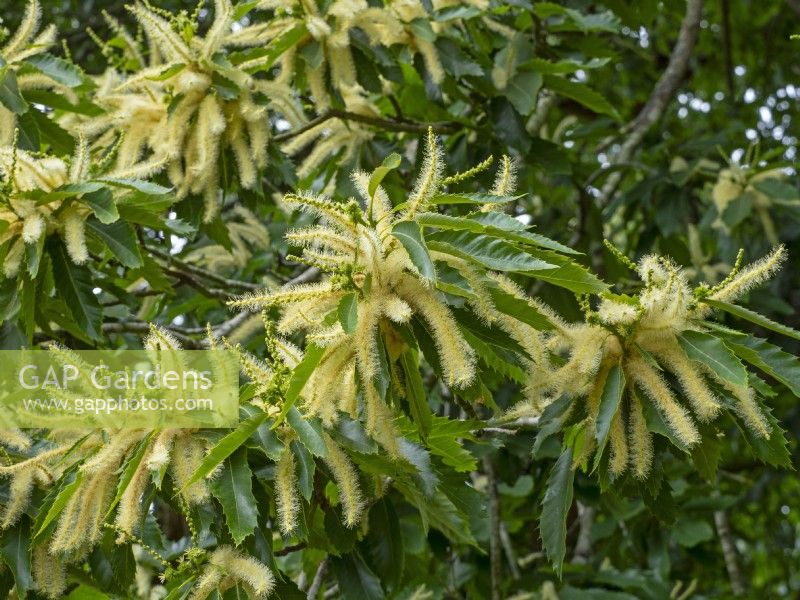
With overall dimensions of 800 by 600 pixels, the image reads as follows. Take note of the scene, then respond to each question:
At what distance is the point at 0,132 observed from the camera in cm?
347

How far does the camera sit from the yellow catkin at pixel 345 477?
2.37 metres

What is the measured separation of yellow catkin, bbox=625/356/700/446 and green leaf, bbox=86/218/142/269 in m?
1.32

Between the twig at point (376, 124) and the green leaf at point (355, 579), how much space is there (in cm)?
157

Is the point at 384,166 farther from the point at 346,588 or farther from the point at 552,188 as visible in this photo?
the point at 552,188

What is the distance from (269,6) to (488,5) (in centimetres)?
85

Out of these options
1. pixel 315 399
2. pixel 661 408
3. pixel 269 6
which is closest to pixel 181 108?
pixel 269 6

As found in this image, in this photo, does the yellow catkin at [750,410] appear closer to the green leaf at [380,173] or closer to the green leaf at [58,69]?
the green leaf at [380,173]

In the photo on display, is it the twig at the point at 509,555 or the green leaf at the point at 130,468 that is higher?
the green leaf at the point at 130,468

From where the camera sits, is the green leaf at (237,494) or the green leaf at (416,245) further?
the green leaf at (237,494)

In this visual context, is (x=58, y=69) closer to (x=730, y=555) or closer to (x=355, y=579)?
(x=355, y=579)

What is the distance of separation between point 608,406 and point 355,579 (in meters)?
0.83

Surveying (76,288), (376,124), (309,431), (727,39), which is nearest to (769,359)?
(309,431)

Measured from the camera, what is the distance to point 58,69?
3.54m

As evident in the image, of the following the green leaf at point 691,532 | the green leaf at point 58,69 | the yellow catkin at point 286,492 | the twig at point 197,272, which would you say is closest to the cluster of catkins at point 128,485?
the yellow catkin at point 286,492
